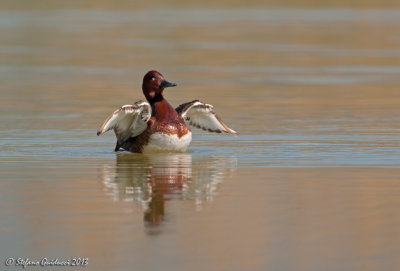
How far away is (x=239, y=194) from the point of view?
10570 millimetres

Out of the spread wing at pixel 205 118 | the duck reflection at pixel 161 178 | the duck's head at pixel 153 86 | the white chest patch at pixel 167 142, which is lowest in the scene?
the duck reflection at pixel 161 178

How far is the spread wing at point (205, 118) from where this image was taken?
14.8m

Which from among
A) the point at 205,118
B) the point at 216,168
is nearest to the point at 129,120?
the point at 205,118

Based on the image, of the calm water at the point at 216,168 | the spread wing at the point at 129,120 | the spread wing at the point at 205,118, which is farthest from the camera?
the spread wing at the point at 205,118

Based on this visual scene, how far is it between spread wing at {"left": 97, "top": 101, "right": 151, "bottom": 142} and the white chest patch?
23 cm

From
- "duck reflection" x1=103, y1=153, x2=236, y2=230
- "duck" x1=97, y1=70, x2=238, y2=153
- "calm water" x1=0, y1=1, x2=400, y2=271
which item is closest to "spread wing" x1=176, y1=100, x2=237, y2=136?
"calm water" x1=0, y1=1, x2=400, y2=271

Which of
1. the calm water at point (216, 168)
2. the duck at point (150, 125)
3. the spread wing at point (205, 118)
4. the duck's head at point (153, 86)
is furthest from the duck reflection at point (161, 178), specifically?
the spread wing at point (205, 118)

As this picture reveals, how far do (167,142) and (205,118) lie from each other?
1.54 meters

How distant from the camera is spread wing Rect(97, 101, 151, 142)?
535 inches

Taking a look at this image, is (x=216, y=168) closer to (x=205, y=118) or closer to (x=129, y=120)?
(x=129, y=120)

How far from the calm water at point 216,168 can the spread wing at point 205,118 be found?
6.9 inches

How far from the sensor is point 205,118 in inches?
595

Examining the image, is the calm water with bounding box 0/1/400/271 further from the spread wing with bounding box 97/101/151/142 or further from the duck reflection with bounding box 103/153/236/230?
the spread wing with bounding box 97/101/151/142

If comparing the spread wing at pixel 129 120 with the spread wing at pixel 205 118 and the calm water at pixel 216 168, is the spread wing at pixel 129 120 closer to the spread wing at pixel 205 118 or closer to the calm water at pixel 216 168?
the calm water at pixel 216 168
